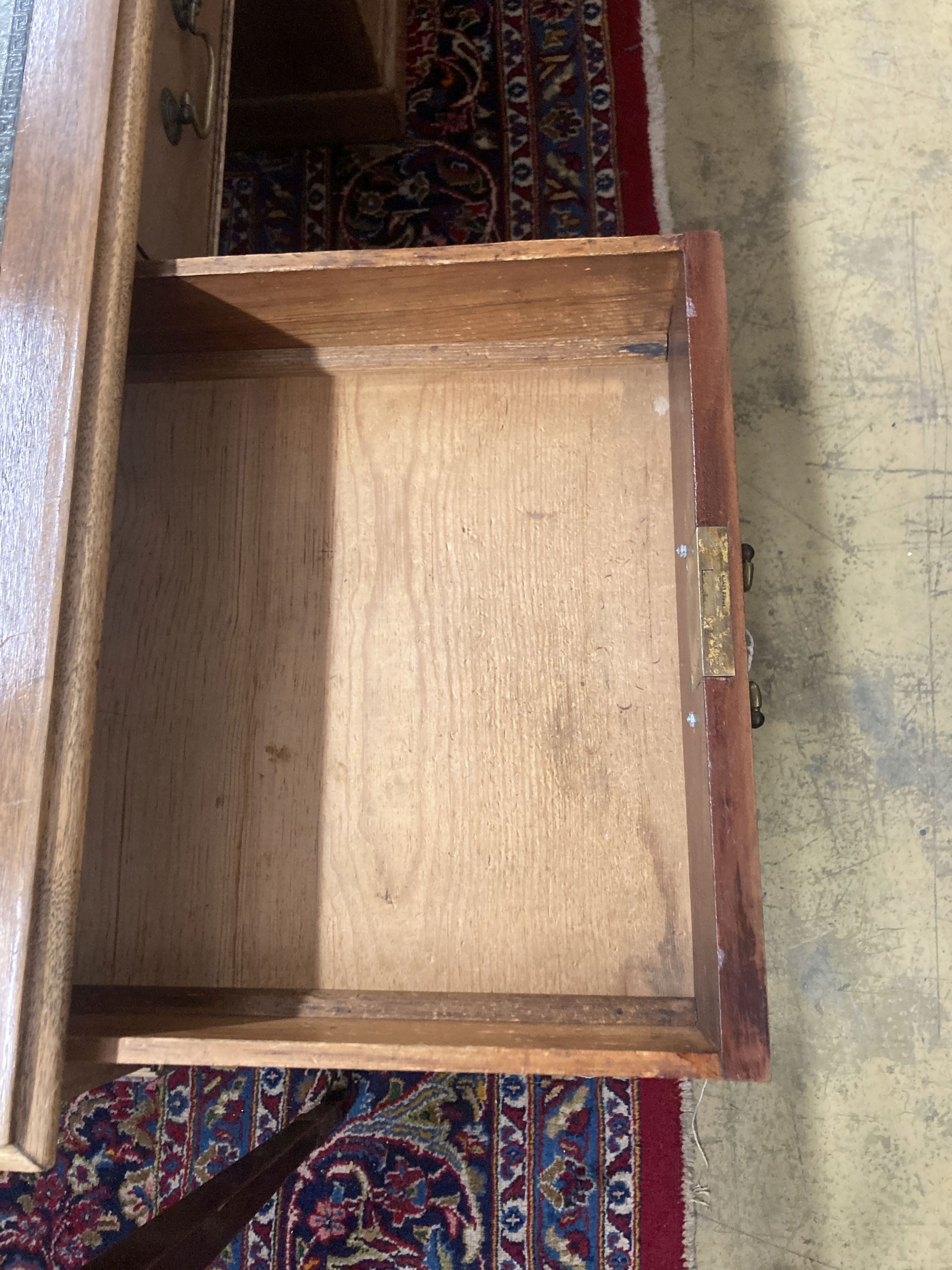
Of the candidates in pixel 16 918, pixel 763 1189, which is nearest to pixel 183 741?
pixel 16 918

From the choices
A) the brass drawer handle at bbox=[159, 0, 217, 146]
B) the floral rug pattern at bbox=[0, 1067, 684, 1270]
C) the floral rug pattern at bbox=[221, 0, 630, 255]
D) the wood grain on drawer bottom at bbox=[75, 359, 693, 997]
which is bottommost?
the floral rug pattern at bbox=[0, 1067, 684, 1270]

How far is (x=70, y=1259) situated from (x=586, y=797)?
926 millimetres

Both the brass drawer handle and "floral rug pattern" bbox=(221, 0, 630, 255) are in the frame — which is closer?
the brass drawer handle

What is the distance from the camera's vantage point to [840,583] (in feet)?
3.92

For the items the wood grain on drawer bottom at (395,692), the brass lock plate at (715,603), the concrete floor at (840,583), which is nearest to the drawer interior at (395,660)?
the wood grain on drawer bottom at (395,692)

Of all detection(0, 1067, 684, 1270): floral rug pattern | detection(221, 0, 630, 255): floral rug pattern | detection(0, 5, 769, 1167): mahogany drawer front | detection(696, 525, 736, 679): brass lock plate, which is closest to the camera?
detection(696, 525, 736, 679): brass lock plate

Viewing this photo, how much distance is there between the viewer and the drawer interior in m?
0.79

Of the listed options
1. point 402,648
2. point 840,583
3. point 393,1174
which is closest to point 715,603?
point 402,648

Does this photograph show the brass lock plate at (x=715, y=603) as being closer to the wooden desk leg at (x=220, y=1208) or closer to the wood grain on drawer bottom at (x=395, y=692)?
the wood grain on drawer bottom at (x=395, y=692)

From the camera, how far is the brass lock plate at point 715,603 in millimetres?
646

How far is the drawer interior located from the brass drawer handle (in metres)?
→ 0.16

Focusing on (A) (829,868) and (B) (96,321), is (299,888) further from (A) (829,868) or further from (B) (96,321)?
(A) (829,868)

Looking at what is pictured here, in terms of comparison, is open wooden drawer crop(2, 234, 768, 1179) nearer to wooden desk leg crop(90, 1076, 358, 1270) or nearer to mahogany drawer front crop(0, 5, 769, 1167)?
mahogany drawer front crop(0, 5, 769, 1167)

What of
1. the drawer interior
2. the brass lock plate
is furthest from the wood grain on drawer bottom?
the brass lock plate
